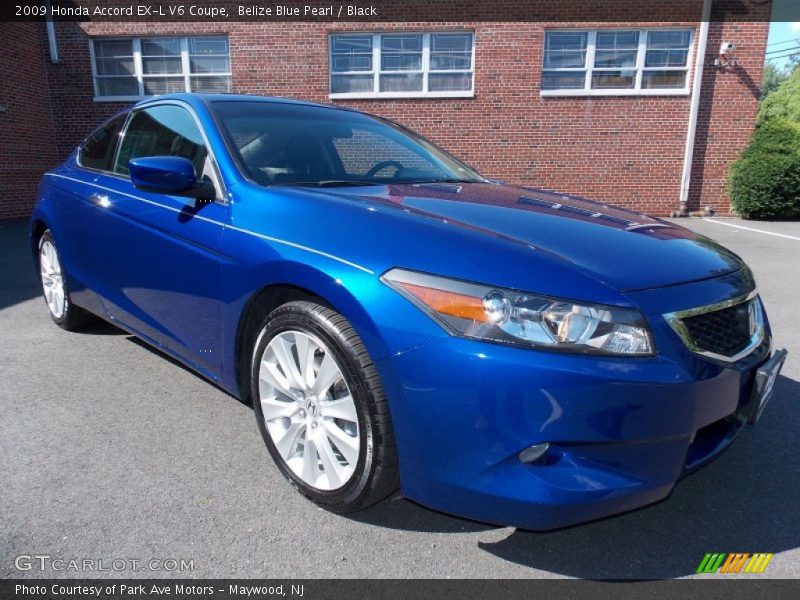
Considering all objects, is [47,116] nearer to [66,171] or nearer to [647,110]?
[66,171]

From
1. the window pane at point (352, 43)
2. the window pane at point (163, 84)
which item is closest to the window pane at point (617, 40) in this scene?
the window pane at point (352, 43)

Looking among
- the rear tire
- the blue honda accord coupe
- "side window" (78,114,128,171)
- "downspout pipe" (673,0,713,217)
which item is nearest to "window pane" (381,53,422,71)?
"downspout pipe" (673,0,713,217)

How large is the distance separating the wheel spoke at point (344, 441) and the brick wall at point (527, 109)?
11188 millimetres

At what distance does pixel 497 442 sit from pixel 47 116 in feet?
46.7

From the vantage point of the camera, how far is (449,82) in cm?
1245

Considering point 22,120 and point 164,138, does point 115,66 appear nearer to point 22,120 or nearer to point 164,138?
point 22,120

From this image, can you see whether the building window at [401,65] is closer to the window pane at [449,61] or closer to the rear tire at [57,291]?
the window pane at [449,61]

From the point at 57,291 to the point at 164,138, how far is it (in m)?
1.84

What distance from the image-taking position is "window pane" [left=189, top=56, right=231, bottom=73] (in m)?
12.6

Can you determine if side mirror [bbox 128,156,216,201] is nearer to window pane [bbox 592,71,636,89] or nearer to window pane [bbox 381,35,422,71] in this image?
window pane [bbox 381,35,422,71]

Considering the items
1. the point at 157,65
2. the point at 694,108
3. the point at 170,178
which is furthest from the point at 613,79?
the point at 170,178

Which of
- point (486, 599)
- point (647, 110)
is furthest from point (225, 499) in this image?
point (647, 110)

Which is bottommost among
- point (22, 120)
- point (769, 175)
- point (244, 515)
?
point (244, 515)

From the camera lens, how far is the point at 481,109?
1248 cm
